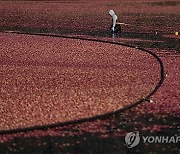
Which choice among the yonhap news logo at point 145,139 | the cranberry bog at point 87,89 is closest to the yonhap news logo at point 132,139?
the yonhap news logo at point 145,139

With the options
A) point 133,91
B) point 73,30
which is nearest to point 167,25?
point 73,30

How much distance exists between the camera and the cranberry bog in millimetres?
8539

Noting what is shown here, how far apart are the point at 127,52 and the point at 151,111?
7.93m

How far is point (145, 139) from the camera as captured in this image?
8.39 meters

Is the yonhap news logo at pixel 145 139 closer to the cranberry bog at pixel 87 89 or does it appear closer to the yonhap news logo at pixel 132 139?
the yonhap news logo at pixel 132 139

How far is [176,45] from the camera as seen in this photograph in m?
19.7

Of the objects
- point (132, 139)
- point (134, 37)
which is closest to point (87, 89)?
point (132, 139)

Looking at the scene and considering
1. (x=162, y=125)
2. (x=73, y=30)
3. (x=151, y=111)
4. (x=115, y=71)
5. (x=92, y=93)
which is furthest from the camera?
(x=73, y=30)

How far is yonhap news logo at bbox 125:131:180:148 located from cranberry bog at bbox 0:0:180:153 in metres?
0.12

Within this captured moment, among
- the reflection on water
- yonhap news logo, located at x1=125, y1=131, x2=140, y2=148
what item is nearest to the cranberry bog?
the reflection on water

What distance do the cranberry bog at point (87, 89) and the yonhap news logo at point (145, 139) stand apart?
0.38 ft

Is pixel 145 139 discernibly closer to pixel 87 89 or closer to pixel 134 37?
pixel 87 89

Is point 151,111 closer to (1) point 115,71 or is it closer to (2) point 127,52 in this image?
(1) point 115,71

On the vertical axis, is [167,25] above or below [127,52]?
above
